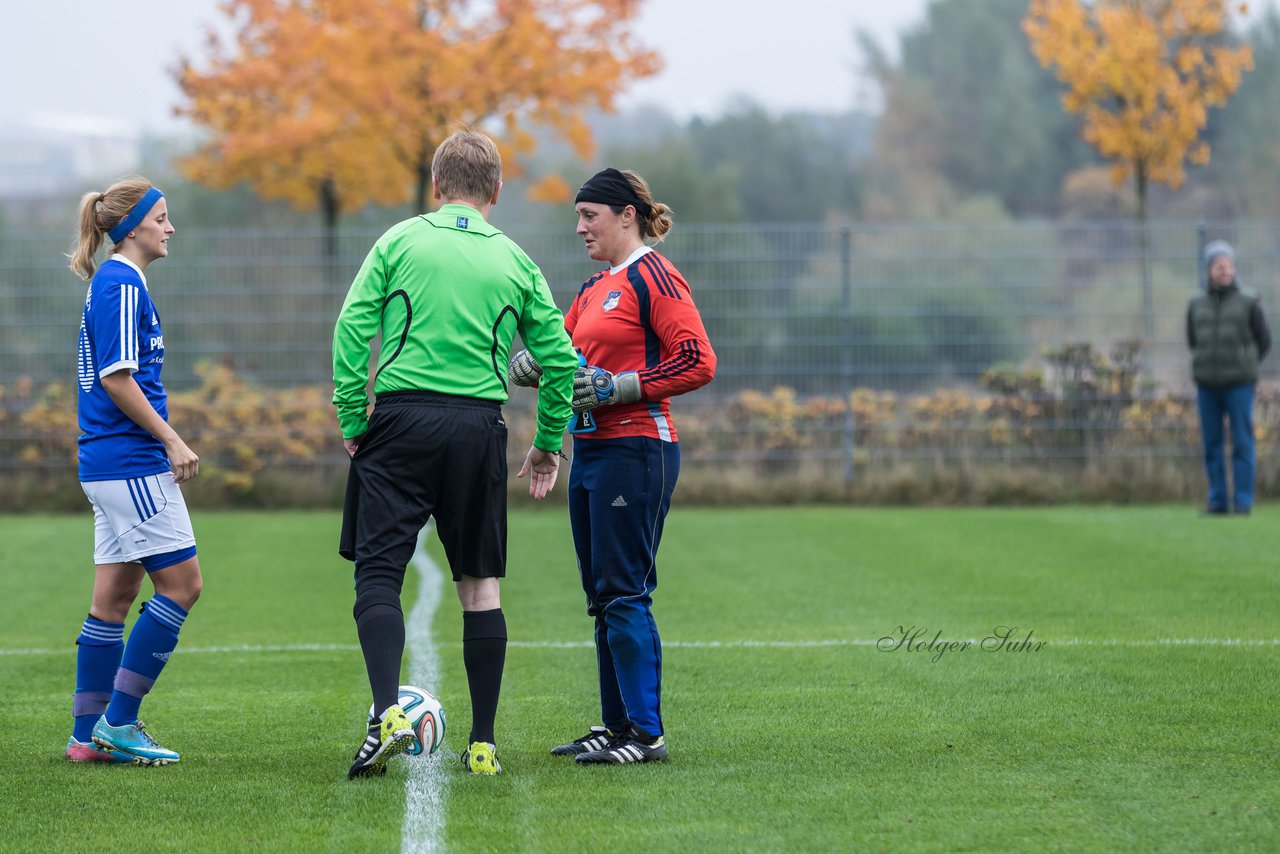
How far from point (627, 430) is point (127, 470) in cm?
162

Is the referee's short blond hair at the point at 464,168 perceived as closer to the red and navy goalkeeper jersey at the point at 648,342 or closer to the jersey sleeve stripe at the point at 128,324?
the red and navy goalkeeper jersey at the point at 648,342

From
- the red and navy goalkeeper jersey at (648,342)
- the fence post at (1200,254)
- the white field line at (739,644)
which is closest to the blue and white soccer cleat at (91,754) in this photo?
the red and navy goalkeeper jersey at (648,342)

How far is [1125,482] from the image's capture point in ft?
49.7

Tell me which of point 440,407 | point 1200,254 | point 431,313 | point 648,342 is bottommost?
point 440,407

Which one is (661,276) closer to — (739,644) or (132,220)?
(132,220)

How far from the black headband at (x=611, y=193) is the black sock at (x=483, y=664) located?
54.1 inches

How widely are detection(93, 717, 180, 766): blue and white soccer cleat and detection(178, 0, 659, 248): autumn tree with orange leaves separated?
13300mm

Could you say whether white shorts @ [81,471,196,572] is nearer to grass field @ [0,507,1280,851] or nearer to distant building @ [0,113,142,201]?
grass field @ [0,507,1280,851]

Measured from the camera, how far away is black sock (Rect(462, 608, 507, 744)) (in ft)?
16.2

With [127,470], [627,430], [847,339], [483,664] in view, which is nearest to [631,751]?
[483,664]

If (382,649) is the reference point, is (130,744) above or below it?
below

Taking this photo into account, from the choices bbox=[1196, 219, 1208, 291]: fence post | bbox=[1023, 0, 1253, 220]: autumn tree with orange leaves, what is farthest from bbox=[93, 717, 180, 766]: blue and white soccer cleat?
bbox=[1023, 0, 1253, 220]: autumn tree with orange leaves

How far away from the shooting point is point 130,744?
5.21m

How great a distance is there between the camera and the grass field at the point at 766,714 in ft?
14.1
